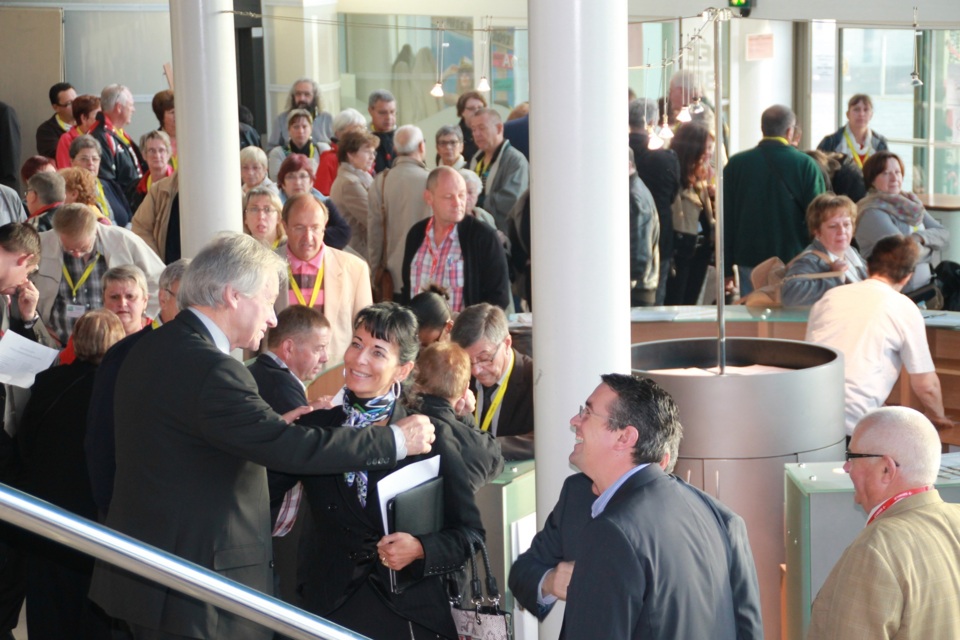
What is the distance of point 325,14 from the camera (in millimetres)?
12555

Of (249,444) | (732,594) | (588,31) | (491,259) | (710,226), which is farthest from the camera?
(710,226)

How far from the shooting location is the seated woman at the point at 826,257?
6.46 metres

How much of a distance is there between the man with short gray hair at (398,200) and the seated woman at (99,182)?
5.34ft

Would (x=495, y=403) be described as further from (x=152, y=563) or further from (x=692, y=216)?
(x=692, y=216)

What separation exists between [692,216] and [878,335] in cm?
319

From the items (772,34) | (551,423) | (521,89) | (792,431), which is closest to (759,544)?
(792,431)

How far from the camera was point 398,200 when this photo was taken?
318 inches

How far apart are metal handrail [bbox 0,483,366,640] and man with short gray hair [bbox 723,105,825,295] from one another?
630 cm

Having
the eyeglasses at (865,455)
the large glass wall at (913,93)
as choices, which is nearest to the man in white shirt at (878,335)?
the eyeglasses at (865,455)

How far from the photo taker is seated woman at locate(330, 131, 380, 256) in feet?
27.9

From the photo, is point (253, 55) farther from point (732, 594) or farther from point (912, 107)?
point (732, 594)

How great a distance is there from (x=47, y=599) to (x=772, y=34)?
11605 mm

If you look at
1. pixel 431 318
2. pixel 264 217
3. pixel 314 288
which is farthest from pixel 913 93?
pixel 431 318

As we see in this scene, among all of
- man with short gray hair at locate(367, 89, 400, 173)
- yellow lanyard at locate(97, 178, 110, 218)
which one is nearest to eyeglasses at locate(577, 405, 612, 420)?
yellow lanyard at locate(97, 178, 110, 218)
